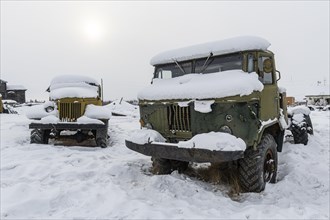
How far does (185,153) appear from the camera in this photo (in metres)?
4.74

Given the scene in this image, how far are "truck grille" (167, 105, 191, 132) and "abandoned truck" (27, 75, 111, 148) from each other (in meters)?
3.52

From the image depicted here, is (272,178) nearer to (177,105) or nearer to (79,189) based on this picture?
(177,105)

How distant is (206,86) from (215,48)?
3.13 ft

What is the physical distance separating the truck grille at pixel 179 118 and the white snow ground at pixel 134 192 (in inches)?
34.1

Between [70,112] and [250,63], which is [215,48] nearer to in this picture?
[250,63]

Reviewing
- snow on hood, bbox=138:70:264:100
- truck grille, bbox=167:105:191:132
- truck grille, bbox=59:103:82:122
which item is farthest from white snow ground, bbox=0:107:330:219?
truck grille, bbox=59:103:82:122

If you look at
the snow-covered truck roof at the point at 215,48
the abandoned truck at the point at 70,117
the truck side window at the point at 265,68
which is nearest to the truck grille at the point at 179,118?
the snow-covered truck roof at the point at 215,48

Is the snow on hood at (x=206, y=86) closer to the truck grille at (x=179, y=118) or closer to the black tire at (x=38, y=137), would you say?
the truck grille at (x=179, y=118)

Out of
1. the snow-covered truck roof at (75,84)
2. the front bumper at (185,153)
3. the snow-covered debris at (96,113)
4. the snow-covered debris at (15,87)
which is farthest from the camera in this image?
the snow-covered debris at (15,87)

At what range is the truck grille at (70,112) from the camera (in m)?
8.59

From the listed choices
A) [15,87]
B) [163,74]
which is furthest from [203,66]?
[15,87]

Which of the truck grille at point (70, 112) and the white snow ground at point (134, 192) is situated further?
the truck grille at point (70, 112)

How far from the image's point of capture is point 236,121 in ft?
15.3

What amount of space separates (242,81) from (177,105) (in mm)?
1185
